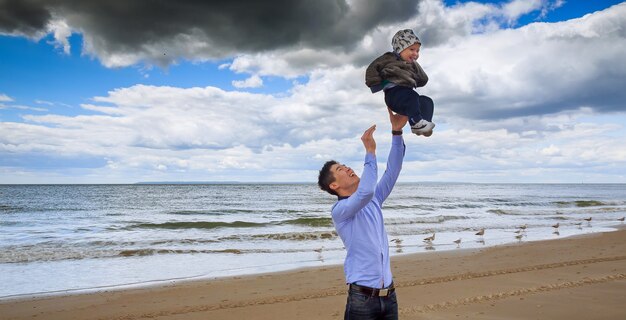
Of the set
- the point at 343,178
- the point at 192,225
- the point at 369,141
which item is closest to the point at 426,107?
the point at 369,141

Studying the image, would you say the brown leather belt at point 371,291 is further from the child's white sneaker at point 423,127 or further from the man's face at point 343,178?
the child's white sneaker at point 423,127

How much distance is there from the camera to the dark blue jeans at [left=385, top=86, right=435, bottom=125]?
2.36 metres

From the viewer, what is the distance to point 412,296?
7.94m

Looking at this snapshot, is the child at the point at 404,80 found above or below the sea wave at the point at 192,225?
above

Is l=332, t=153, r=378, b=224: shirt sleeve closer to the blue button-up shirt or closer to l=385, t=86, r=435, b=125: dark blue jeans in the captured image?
the blue button-up shirt

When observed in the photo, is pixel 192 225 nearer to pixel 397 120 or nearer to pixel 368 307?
pixel 368 307

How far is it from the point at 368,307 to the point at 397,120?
1060mm

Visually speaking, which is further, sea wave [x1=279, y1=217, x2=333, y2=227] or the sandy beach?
sea wave [x1=279, y1=217, x2=333, y2=227]

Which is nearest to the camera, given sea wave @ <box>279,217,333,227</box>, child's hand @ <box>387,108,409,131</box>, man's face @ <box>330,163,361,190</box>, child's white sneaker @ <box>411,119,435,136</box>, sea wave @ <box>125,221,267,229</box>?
child's white sneaker @ <box>411,119,435,136</box>

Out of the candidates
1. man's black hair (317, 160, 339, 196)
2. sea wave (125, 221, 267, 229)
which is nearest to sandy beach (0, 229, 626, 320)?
man's black hair (317, 160, 339, 196)

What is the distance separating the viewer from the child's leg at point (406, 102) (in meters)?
2.36

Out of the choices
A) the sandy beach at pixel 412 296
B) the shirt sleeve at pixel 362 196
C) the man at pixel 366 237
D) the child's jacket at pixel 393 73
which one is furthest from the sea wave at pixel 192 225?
the child's jacket at pixel 393 73

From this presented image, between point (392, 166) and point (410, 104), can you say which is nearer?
point (410, 104)

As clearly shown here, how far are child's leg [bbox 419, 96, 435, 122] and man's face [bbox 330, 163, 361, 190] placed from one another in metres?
0.59
